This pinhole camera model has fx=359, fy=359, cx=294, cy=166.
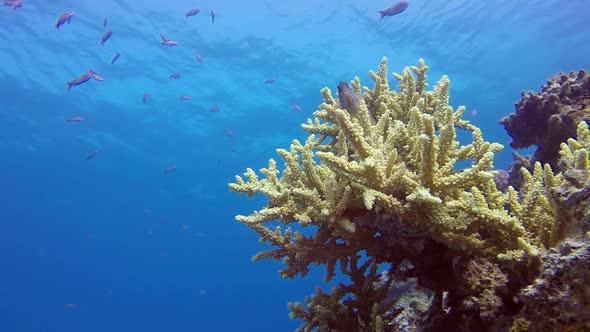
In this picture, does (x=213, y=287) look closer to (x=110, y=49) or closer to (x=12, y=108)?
(x=12, y=108)

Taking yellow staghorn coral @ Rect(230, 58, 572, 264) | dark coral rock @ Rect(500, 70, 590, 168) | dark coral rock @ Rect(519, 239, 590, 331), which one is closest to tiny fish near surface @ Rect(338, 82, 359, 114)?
yellow staghorn coral @ Rect(230, 58, 572, 264)

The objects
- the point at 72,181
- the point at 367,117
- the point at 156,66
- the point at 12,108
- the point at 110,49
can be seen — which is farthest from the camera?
the point at 72,181

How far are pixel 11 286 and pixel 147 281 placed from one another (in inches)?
1255

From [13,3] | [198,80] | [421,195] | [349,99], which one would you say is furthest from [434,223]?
[198,80]

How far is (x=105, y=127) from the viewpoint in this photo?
36.8 meters

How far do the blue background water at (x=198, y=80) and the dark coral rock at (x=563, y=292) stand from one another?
73.3 ft

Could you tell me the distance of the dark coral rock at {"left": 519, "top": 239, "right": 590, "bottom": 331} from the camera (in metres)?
1.86

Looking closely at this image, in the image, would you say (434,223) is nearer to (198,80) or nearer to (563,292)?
(563,292)

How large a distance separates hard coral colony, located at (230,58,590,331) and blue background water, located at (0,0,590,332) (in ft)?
69.6

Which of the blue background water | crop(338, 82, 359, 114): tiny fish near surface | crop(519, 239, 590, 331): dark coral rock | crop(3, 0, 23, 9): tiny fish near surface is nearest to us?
crop(519, 239, 590, 331): dark coral rock

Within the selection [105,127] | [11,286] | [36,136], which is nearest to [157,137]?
[105,127]

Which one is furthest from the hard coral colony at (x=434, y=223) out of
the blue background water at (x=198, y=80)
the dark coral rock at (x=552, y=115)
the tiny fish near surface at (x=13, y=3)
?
the blue background water at (x=198, y=80)

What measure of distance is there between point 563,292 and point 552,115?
4134mm

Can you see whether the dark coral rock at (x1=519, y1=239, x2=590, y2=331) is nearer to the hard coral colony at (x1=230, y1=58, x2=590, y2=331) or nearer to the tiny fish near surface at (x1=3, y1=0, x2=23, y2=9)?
the hard coral colony at (x1=230, y1=58, x2=590, y2=331)
